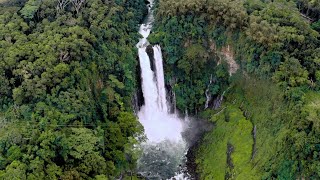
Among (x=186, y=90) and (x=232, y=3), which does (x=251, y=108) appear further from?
(x=232, y=3)

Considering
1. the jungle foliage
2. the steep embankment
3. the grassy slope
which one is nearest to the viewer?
the jungle foliage

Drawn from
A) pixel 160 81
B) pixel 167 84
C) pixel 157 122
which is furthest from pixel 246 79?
pixel 157 122

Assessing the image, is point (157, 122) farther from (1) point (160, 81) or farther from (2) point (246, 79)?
(2) point (246, 79)

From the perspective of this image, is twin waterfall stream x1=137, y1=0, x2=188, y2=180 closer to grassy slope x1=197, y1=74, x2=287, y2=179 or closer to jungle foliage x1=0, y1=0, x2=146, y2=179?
jungle foliage x1=0, y1=0, x2=146, y2=179

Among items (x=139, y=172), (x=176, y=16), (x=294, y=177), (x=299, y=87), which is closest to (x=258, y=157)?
(x=294, y=177)

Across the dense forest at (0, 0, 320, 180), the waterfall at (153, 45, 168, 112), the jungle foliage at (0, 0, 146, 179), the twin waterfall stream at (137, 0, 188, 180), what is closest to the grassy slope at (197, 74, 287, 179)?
the dense forest at (0, 0, 320, 180)

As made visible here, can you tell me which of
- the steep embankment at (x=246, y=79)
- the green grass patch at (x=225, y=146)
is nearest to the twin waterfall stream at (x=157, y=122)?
the steep embankment at (x=246, y=79)
